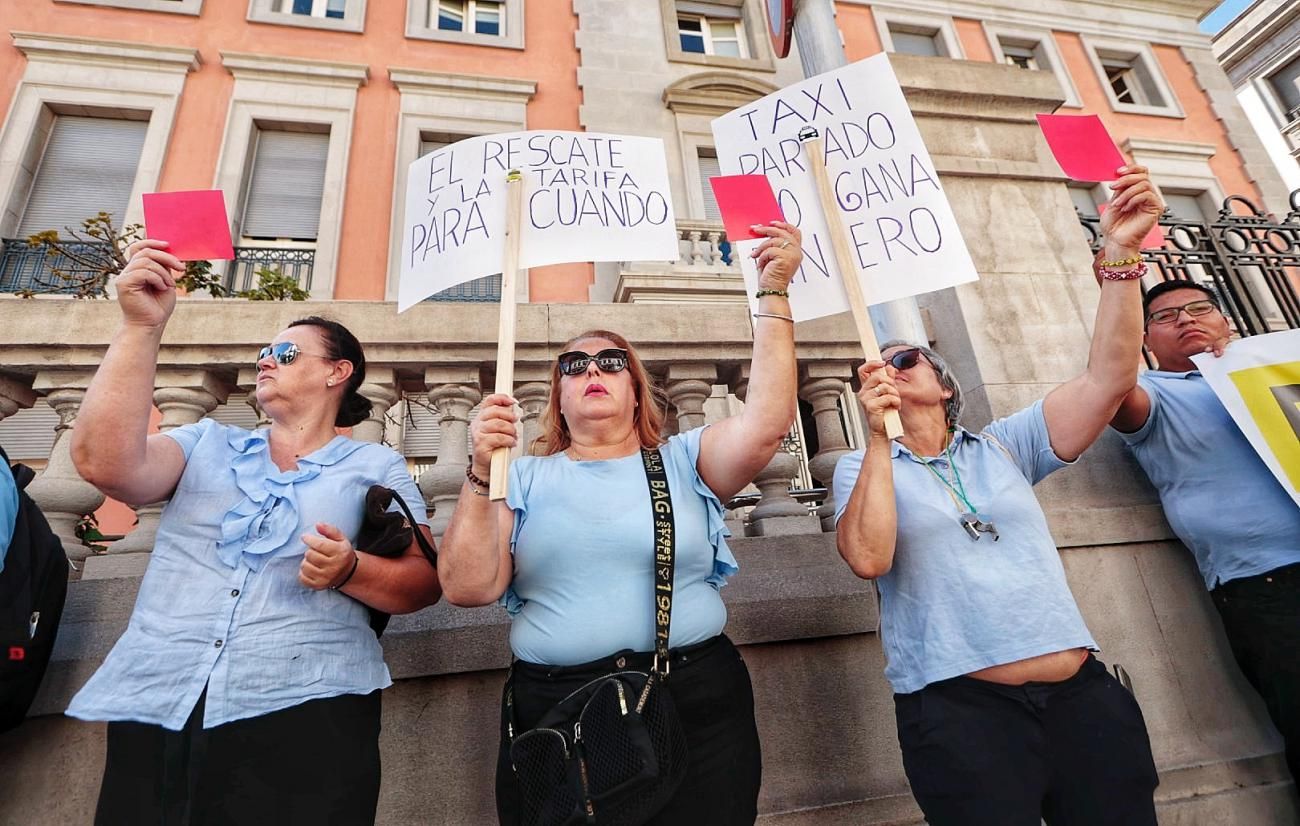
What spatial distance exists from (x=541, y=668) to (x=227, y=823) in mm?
730

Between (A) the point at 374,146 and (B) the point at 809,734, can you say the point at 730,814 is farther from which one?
(A) the point at 374,146

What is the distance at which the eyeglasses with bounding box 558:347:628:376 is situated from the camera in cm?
176

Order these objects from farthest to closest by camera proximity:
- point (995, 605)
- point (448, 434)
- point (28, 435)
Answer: point (28, 435)
point (448, 434)
point (995, 605)

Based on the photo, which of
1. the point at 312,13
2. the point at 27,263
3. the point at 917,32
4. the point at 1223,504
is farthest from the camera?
the point at 917,32

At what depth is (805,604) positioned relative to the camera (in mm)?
2232

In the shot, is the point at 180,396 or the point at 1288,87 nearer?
the point at 180,396

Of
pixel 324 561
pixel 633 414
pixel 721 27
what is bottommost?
pixel 324 561

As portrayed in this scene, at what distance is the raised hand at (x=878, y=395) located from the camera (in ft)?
5.20

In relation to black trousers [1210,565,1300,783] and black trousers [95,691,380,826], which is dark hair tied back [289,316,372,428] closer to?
black trousers [95,691,380,826]

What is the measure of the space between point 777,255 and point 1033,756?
1471 millimetres

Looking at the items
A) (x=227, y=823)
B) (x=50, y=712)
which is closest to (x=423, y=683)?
(x=227, y=823)

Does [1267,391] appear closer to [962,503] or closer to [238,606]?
[962,503]

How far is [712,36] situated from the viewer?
1264cm

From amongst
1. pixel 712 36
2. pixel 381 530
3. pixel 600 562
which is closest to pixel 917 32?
pixel 712 36
